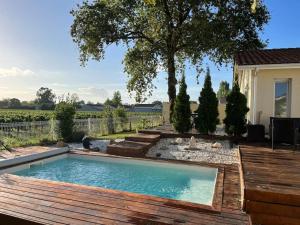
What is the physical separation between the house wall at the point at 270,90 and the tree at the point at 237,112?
1.91 feet

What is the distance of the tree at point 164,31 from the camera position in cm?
1784

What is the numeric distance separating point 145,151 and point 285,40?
1364 centimetres

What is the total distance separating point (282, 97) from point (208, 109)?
2.98 metres

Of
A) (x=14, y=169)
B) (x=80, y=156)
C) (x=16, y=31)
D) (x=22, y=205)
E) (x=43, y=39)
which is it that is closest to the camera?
(x=22, y=205)

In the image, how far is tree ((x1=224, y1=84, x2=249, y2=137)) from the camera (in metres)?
11.5

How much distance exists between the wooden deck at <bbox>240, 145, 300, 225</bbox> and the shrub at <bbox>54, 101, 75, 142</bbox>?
32.1ft

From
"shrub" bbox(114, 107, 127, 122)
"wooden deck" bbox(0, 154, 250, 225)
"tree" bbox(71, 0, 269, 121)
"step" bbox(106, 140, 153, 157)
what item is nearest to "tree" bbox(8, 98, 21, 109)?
"tree" bbox(71, 0, 269, 121)

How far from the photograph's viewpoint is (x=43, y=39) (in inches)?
664

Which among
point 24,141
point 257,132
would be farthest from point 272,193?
point 24,141

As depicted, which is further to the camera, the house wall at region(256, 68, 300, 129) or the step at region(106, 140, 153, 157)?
the house wall at region(256, 68, 300, 129)

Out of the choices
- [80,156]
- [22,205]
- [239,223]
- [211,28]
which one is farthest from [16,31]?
[239,223]

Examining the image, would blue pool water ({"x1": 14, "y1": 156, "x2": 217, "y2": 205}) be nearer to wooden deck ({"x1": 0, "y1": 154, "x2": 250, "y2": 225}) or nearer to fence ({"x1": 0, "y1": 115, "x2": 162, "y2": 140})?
wooden deck ({"x1": 0, "y1": 154, "x2": 250, "y2": 225})

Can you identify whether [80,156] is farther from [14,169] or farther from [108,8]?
[108,8]

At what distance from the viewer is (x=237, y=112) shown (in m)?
Result: 11.5
